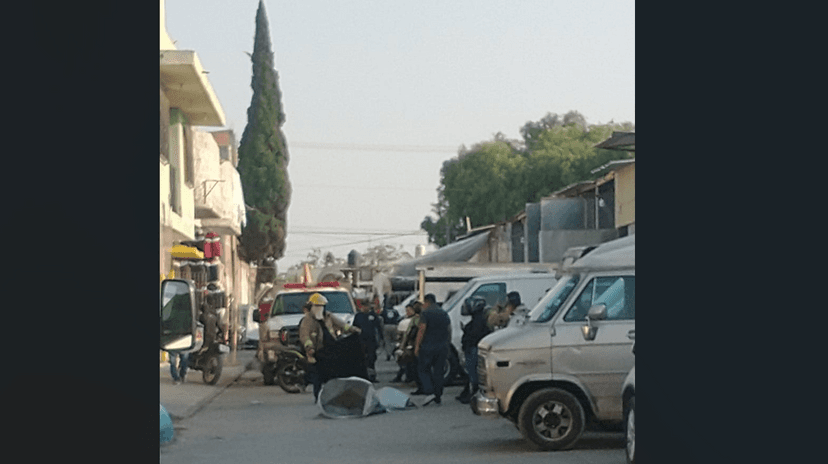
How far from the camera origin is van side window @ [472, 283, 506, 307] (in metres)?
22.8

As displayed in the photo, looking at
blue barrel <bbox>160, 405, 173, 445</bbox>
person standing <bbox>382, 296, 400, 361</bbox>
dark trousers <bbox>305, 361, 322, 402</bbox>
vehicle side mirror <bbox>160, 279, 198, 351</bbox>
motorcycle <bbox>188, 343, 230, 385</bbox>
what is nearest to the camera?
vehicle side mirror <bbox>160, 279, 198, 351</bbox>

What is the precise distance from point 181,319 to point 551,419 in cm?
796

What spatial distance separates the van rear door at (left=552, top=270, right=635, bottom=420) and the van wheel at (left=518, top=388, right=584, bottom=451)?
0.25 meters

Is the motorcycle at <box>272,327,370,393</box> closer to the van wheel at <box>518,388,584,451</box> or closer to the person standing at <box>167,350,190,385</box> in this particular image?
the person standing at <box>167,350,190,385</box>

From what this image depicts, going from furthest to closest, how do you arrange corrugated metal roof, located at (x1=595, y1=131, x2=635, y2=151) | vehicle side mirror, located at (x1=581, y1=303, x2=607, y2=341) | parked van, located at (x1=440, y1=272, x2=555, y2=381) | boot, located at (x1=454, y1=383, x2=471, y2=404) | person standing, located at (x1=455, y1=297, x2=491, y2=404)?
corrugated metal roof, located at (x1=595, y1=131, x2=635, y2=151) < parked van, located at (x1=440, y1=272, x2=555, y2=381) < boot, located at (x1=454, y1=383, x2=471, y2=404) < person standing, located at (x1=455, y1=297, x2=491, y2=404) < vehicle side mirror, located at (x1=581, y1=303, x2=607, y2=341)

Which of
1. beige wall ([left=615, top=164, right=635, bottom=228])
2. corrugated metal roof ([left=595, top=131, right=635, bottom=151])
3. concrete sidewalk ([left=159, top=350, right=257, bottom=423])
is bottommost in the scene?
concrete sidewalk ([left=159, top=350, right=257, bottom=423])

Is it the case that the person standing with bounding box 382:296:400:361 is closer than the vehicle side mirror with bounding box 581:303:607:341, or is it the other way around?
the vehicle side mirror with bounding box 581:303:607:341

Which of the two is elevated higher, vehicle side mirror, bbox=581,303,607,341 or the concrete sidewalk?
vehicle side mirror, bbox=581,303,607,341

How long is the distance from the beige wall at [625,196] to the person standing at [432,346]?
38.5ft

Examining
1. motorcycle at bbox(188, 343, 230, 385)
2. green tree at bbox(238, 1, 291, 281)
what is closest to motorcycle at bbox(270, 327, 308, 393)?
motorcycle at bbox(188, 343, 230, 385)

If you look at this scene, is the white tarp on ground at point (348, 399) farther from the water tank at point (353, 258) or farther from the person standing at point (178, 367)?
the water tank at point (353, 258)

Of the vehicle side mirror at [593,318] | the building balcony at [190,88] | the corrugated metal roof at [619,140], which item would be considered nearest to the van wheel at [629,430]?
the vehicle side mirror at [593,318]

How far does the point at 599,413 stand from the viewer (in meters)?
12.9
